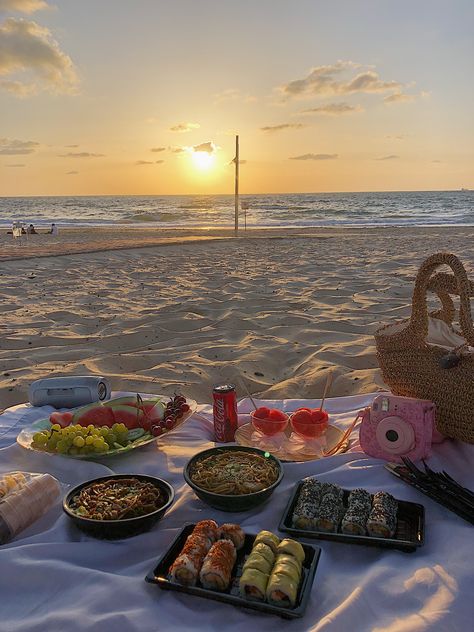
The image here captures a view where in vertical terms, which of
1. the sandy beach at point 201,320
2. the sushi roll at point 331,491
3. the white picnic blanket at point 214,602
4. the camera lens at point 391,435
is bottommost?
the sandy beach at point 201,320

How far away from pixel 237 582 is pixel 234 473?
1.83 feet

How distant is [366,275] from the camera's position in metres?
9.33

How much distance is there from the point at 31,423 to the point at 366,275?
732 centimetres

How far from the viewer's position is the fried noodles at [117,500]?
193 cm

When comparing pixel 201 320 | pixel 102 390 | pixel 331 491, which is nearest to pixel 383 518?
pixel 331 491

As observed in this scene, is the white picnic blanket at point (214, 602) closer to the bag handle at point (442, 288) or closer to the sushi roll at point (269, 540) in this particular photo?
the sushi roll at point (269, 540)

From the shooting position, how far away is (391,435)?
2371mm

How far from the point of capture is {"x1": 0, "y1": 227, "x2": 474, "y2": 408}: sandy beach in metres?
4.45

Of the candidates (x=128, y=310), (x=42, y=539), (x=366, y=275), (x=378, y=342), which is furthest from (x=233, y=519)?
(x=366, y=275)

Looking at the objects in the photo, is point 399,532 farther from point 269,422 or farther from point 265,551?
point 269,422

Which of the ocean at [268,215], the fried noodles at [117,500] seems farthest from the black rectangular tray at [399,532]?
the ocean at [268,215]

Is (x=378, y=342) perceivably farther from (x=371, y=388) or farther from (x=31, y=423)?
(x=31, y=423)

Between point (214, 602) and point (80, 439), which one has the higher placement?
point (80, 439)

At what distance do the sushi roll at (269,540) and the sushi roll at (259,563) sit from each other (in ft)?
0.24
